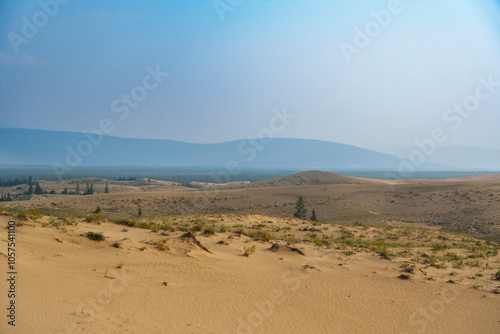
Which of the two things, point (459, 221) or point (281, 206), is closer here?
point (459, 221)

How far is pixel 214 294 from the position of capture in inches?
307

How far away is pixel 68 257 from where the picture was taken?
9.28 meters

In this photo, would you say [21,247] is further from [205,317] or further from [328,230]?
[328,230]

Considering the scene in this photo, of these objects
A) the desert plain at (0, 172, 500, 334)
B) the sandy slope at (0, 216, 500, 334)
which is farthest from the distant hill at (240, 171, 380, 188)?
the sandy slope at (0, 216, 500, 334)

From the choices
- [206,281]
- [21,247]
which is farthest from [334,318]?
[21,247]

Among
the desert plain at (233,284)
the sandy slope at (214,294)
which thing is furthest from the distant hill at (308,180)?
the sandy slope at (214,294)

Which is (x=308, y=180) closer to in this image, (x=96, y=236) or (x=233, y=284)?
(x=96, y=236)

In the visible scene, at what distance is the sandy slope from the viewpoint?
20.7 feet

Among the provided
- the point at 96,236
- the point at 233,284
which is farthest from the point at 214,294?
the point at 96,236

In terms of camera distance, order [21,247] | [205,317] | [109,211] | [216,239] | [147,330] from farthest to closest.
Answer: [109,211]
[216,239]
[21,247]
[205,317]
[147,330]

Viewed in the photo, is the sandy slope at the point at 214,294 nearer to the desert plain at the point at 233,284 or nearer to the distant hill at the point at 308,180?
the desert plain at the point at 233,284

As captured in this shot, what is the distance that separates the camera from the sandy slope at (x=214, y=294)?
6296mm

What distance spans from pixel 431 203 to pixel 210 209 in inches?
1163

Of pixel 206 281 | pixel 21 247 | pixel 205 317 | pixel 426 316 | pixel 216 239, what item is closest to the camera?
pixel 205 317
